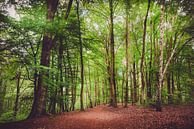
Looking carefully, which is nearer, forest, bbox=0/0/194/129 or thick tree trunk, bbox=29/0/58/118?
forest, bbox=0/0/194/129

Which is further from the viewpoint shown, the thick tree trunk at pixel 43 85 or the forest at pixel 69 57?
the thick tree trunk at pixel 43 85

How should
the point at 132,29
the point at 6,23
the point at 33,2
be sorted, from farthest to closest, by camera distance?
the point at 132,29, the point at 33,2, the point at 6,23

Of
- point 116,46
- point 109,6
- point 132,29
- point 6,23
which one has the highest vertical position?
point 109,6

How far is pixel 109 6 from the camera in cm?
1653

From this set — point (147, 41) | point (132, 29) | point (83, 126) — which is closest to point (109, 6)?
point (132, 29)

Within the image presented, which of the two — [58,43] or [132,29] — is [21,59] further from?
[132,29]

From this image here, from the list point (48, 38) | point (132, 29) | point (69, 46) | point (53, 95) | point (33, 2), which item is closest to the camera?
point (33, 2)

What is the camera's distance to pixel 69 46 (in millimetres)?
15852

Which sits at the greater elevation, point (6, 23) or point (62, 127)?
point (6, 23)

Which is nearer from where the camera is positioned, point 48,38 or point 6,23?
point 6,23

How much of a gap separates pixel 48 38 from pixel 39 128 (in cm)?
641

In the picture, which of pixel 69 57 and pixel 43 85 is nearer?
pixel 43 85

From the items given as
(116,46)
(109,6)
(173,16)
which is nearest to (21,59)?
(109,6)

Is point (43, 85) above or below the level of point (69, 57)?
below
